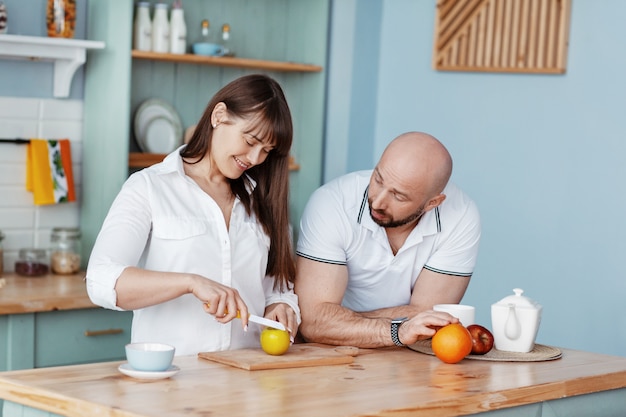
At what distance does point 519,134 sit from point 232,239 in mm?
2118

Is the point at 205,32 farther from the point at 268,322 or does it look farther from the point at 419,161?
the point at 268,322

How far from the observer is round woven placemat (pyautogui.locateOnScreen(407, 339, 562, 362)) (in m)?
2.62

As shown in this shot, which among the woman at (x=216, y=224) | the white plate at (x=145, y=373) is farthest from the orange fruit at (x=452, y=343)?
the white plate at (x=145, y=373)

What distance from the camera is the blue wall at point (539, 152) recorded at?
4.02 metres

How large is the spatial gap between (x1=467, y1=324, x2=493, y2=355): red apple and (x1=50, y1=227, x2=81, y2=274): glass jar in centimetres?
197

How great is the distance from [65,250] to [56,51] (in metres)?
0.80

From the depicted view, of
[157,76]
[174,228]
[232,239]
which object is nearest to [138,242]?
[174,228]

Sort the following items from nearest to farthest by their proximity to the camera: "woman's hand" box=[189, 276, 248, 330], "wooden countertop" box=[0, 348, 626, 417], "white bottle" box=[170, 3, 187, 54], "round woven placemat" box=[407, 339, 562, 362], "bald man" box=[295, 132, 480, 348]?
"wooden countertop" box=[0, 348, 626, 417] → "woman's hand" box=[189, 276, 248, 330] → "round woven placemat" box=[407, 339, 562, 362] → "bald man" box=[295, 132, 480, 348] → "white bottle" box=[170, 3, 187, 54]

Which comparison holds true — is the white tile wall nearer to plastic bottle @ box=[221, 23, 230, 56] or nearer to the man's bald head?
plastic bottle @ box=[221, 23, 230, 56]

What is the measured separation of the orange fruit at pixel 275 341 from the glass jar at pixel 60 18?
79.9 inches

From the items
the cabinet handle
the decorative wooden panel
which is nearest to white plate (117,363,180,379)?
the cabinet handle

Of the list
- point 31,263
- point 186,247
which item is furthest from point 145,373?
point 31,263

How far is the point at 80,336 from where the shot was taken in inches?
143

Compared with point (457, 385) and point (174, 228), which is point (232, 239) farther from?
point (457, 385)
